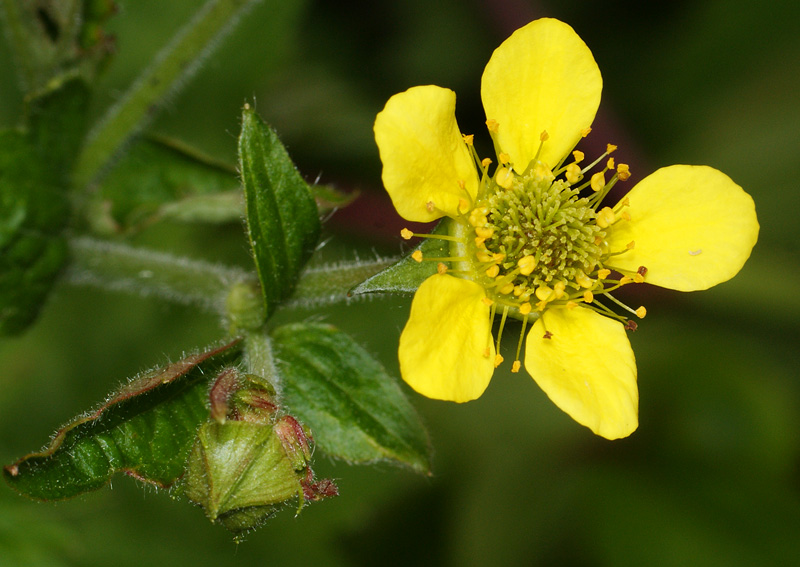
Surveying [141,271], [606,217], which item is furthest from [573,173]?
[141,271]

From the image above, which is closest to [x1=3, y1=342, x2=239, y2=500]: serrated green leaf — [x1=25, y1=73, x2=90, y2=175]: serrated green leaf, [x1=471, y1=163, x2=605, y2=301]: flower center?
[x1=471, y1=163, x2=605, y2=301]: flower center

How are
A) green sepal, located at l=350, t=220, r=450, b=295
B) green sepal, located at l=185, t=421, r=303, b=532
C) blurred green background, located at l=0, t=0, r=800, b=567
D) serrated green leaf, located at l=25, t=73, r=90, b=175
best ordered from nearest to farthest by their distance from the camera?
green sepal, located at l=185, t=421, r=303, b=532
green sepal, located at l=350, t=220, r=450, b=295
serrated green leaf, located at l=25, t=73, r=90, b=175
blurred green background, located at l=0, t=0, r=800, b=567

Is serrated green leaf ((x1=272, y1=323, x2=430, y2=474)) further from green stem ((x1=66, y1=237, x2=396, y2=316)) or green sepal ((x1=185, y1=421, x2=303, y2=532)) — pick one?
green sepal ((x1=185, y1=421, x2=303, y2=532))

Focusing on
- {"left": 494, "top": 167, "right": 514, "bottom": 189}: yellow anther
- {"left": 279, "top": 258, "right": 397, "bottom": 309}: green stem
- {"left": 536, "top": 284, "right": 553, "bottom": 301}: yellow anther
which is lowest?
{"left": 536, "top": 284, "right": 553, "bottom": 301}: yellow anther

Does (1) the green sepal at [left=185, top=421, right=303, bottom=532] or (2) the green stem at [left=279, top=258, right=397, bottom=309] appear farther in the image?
(2) the green stem at [left=279, top=258, right=397, bottom=309]

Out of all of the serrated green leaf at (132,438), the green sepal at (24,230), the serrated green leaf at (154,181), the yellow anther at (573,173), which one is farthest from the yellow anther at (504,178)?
the green sepal at (24,230)

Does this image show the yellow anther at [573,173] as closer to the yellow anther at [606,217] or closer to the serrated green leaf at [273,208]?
the yellow anther at [606,217]

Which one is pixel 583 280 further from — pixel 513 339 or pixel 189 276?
pixel 189 276
